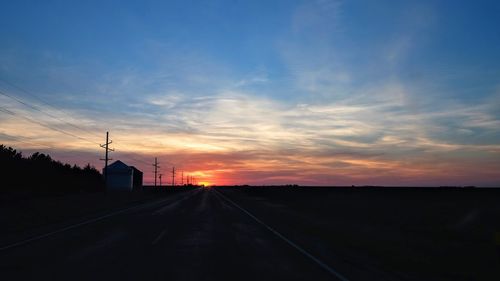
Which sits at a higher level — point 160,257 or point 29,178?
point 29,178

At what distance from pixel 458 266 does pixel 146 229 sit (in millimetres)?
12550

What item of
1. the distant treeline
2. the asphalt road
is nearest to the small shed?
the distant treeline

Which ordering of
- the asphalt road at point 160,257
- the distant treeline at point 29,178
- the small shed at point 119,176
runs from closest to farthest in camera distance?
the asphalt road at point 160,257 → the distant treeline at point 29,178 → the small shed at point 119,176

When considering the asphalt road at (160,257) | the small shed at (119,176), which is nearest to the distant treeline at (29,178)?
the small shed at (119,176)

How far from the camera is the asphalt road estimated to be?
1009cm

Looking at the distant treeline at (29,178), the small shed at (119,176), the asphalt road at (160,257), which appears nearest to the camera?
the asphalt road at (160,257)

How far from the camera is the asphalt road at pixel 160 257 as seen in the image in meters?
10.1

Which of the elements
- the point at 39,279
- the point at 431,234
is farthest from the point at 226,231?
the point at 39,279

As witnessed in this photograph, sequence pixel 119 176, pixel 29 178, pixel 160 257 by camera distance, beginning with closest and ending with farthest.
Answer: pixel 160 257, pixel 29 178, pixel 119 176

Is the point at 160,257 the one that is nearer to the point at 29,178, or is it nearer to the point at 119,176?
the point at 29,178

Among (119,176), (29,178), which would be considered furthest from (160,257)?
(119,176)

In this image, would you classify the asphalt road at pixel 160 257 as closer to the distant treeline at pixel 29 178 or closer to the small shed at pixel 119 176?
the distant treeline at pixel 29 178

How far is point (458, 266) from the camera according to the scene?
40.2 ft

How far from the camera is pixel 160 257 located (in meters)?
12.5
